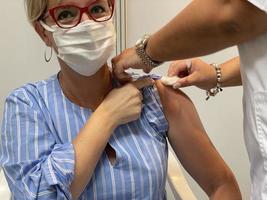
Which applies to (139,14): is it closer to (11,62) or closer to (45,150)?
(11,62)

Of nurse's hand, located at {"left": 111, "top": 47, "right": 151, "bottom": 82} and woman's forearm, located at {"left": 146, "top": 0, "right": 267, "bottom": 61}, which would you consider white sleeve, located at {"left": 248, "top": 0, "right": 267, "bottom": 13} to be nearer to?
woman's forearm, located at {"left": 146, "top": 0, "right": 267, "bottom": 61}

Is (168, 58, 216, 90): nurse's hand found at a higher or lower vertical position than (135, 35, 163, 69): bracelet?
lower

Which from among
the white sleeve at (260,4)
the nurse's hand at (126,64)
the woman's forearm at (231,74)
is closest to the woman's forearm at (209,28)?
the white sleeve at (260,4)

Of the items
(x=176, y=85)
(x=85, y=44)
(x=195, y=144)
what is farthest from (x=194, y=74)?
(x=85, y=44)

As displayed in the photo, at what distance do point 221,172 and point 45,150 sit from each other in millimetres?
565

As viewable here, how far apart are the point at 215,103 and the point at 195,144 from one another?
86 cm

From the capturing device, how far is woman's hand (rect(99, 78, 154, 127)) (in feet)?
4.01

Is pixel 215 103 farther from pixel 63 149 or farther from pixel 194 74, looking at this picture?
pixel 63 149

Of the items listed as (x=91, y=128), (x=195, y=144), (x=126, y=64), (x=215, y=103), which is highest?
(x=126, y=64)

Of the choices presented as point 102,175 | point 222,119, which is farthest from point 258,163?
point 222,119

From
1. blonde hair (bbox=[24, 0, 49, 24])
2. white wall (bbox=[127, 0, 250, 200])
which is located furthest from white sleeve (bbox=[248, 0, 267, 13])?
white wall (bbox=[127, 0, 250, 200])

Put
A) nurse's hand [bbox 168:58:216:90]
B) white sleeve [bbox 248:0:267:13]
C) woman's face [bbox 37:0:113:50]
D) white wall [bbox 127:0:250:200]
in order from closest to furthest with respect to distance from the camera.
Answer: white sleeve [bbox 248:0:267:13] < woman's face [bbox 37:0:113:50] < nurse's hand [bbox 168:58:216:90] < white wall [bbox 127:0:250:200]

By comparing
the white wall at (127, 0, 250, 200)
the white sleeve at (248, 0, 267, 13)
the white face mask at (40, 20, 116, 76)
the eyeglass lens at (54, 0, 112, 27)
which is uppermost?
the white sleeve at (248, 0, 267, 13)

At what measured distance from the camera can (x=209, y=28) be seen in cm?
87
